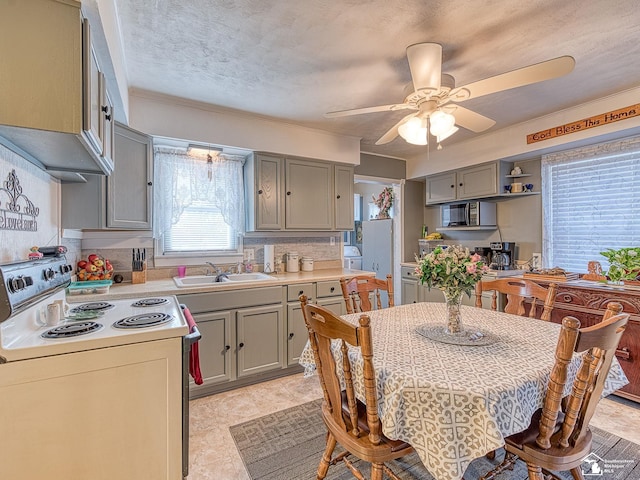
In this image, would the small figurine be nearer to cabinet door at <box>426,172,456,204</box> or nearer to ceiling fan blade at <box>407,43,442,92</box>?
ceiling fan blade at <box>407,43,442,92</box>

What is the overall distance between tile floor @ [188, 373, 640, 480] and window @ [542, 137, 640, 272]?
1.42 m

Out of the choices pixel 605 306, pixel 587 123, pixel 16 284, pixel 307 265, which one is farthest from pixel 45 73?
pixel 587 123

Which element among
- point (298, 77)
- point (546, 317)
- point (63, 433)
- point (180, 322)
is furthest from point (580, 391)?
point (298, 77)

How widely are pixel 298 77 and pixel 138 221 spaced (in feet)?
5.58

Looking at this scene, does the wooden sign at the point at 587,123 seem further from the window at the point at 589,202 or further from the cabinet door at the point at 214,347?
the cabinet door at the point at 214,347

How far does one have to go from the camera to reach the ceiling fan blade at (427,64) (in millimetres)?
1891

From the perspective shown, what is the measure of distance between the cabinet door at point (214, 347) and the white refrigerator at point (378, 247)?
116 inches

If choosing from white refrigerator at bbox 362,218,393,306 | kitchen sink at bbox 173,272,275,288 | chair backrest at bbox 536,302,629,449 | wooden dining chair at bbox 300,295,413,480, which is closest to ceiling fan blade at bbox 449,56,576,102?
chair backrest at bbox 536,302,629,449

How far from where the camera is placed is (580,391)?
45.4 inches

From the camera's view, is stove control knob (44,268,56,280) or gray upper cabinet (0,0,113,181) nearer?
gray upper cabinet (0,0,113,181)

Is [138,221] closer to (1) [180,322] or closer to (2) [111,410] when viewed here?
Answer: (1) [180,322]

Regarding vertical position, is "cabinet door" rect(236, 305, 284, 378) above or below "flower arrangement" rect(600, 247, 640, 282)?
below

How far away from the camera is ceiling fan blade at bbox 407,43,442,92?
1891 mm

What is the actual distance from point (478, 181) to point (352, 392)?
3363 mm
